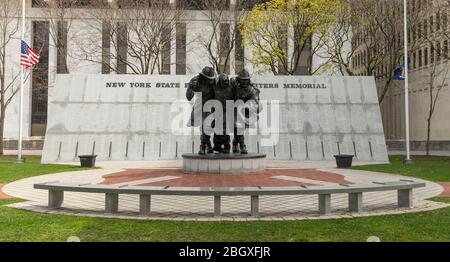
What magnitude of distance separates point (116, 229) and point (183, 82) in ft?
59.8

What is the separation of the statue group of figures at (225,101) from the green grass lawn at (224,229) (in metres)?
7.13

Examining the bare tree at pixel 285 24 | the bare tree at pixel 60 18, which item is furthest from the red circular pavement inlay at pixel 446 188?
the bare tree at pixel 60 18

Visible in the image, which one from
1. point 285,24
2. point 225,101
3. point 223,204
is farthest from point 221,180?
point 285,24

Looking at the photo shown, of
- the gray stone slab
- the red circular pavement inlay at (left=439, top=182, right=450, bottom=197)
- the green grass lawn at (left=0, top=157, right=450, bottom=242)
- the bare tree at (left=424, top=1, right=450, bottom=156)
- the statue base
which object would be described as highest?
the bare tree at (left=424, top=1, right=450, bottom=156)

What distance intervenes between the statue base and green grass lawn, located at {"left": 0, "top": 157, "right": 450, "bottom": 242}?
20.4 feet

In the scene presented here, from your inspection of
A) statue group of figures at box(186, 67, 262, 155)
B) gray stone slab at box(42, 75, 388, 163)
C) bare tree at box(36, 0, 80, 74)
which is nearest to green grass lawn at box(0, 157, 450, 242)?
statue group of figures at box(186, 67, 262, 155)

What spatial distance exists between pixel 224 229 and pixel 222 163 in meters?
6.75

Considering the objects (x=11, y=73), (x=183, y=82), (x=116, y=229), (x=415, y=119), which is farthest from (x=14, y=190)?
(x=415, y=119)

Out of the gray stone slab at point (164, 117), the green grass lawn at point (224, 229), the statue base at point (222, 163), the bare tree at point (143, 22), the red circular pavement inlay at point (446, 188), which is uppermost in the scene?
the bare tree at point (143, 22)

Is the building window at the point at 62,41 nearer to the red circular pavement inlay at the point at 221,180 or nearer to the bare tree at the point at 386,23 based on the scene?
the red circular pavement inlay at the point at 221,180

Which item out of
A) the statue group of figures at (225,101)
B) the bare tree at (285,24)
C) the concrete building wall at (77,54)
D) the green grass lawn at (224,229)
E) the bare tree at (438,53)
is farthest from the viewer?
the concrete building wall at (77,54)

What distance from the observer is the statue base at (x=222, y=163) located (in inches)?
536

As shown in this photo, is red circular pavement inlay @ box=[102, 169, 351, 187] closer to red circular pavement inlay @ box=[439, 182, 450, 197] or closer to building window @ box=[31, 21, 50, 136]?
red circular pavement inlay @ box=[439, 182, 450, 197]

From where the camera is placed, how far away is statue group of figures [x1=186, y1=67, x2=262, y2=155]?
1401 cm
